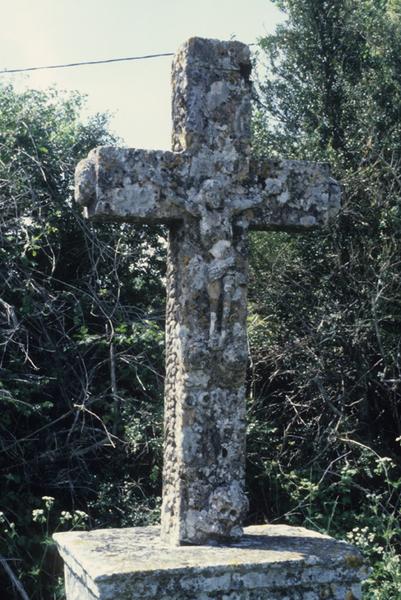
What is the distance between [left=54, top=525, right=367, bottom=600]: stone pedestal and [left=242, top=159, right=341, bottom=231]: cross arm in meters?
1.39

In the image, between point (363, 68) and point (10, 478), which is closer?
point (10, 478)

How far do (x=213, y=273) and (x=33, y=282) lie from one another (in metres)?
3.52

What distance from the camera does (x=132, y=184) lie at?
384cm

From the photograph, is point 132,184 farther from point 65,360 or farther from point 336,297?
point 336,297

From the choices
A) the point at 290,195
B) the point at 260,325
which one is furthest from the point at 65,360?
the point at 290,195

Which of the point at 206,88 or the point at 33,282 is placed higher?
the point at 206,88

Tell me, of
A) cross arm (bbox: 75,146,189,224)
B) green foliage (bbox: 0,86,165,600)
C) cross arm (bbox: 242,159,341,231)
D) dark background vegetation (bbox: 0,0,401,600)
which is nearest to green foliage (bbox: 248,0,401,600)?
dark background vegetation (bbox: 0,0,401,600)

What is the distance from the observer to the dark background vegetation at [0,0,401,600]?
676cm

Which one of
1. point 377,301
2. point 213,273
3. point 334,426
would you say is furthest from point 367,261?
point 213,273

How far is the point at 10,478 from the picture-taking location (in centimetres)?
647

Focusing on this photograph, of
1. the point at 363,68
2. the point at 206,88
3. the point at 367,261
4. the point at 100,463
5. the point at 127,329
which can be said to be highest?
the point at 363,68

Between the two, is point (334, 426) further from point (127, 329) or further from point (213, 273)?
point (213, 273)

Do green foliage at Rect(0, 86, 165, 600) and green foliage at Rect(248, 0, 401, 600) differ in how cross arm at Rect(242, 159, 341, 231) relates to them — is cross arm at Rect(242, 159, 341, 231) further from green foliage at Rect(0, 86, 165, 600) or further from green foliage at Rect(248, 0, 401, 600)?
green foliage at Rect(248, 0, 401, 600)

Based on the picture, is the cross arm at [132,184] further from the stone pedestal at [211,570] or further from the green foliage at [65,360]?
the green foliage at [65,360]
